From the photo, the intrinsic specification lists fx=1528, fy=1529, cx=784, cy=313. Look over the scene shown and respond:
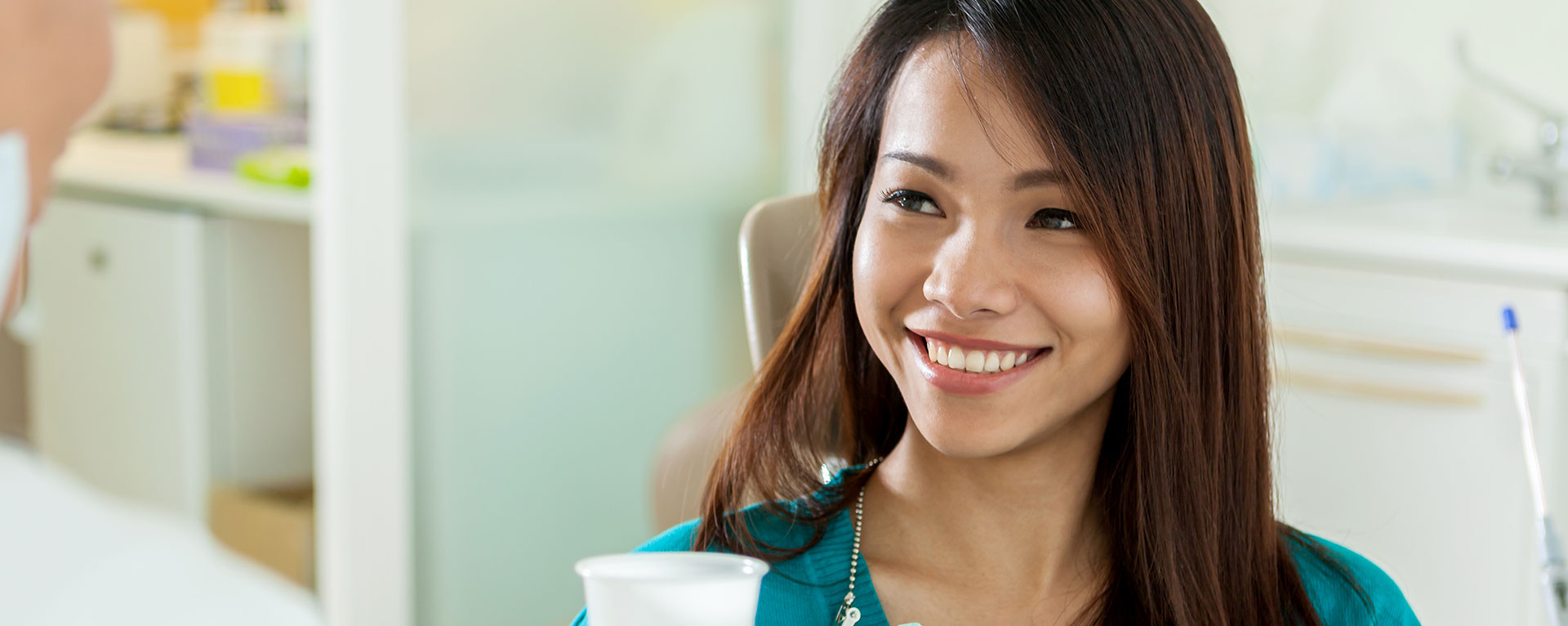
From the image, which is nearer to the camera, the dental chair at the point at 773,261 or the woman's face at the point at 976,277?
the woman's face at the point at 976,277

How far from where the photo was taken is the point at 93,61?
62 cm

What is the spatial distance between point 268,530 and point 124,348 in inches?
18.9

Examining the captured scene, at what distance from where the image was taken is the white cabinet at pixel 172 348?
269 centimetres

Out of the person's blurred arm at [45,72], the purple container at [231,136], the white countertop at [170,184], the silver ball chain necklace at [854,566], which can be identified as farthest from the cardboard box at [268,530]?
the person's blurred arm at [45,72]

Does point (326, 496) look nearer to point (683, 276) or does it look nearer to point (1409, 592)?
point (683, 276)

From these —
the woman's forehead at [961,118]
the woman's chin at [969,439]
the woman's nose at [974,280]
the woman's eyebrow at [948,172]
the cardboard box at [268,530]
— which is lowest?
the cardboard box at [268,530]

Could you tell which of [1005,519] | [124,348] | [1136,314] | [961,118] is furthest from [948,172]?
[124,348]

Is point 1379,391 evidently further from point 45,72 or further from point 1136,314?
point 45,72

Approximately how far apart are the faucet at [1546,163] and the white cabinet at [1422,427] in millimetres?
323

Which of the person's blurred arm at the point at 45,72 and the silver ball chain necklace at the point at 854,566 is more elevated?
the person's blurred arm at the point at 45,72

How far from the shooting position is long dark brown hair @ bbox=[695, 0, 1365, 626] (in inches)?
37.4

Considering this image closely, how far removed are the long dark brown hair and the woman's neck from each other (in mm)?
22

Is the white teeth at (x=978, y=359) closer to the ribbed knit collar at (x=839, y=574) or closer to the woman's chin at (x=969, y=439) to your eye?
the woman's chin at (x=969, y=439)

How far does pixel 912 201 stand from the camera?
101 centimetres
